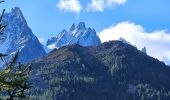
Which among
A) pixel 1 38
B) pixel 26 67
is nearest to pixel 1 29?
pixel 1 38

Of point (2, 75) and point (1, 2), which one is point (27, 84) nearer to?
point (2, 75)

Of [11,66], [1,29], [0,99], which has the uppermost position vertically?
[1,29]

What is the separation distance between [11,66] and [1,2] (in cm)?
201

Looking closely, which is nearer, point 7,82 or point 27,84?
A: point 7,82

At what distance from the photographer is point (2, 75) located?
17.5m

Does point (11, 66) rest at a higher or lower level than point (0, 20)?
lower

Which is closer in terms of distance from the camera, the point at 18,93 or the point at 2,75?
the point at 2,75

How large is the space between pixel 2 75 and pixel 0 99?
869 millimetres

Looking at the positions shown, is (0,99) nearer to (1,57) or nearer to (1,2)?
(1,57)

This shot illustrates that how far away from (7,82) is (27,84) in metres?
1.70

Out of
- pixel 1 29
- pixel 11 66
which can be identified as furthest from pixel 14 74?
pixel 1 29

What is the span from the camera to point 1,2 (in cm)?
1794

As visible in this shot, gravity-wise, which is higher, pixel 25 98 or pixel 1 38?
pixel 1 38

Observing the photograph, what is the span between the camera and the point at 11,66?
18.2 m
